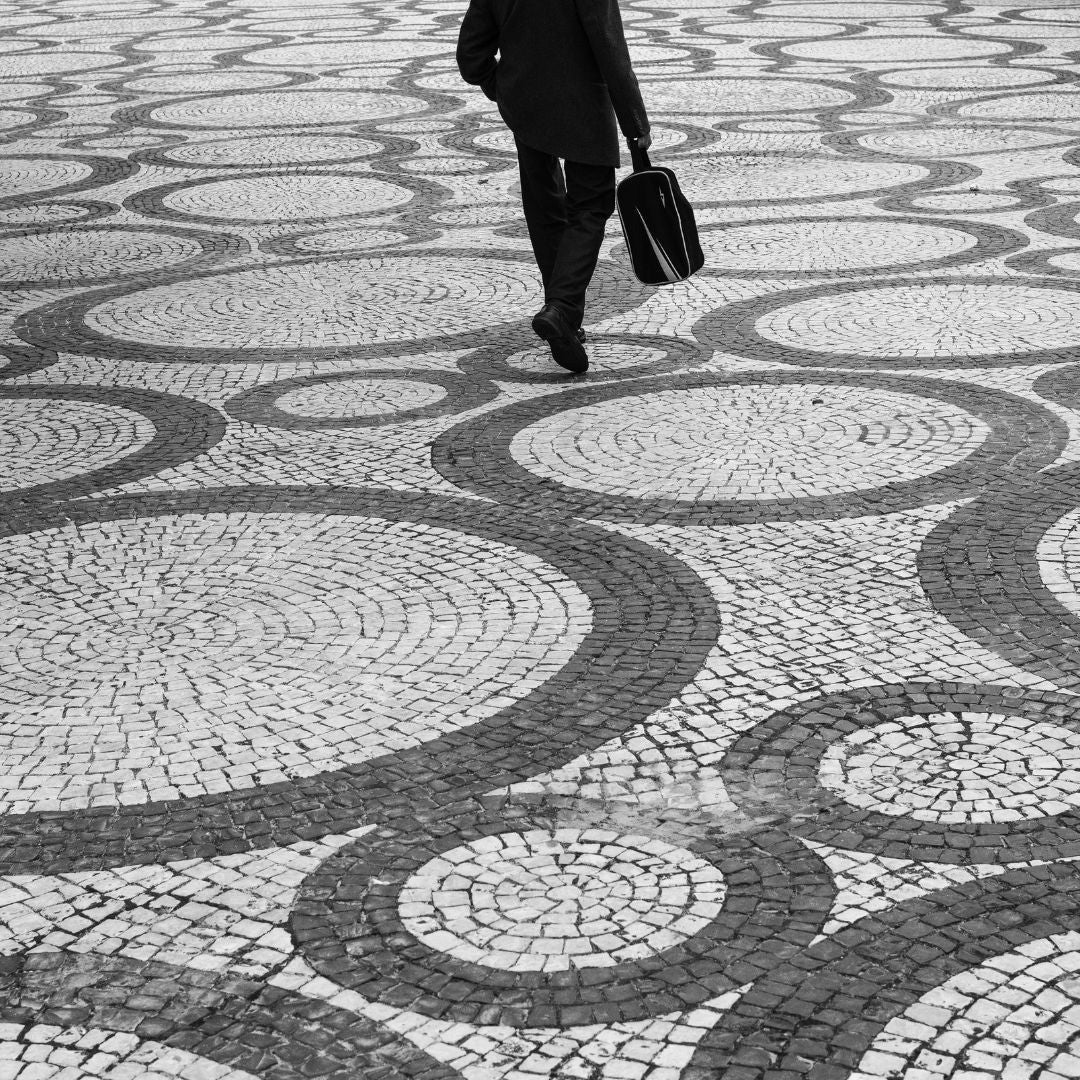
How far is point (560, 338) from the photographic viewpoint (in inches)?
213

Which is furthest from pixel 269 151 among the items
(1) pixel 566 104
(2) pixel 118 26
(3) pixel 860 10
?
(3) pixel 860 10

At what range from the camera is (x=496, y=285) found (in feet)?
22.5

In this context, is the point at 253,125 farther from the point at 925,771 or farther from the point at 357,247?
the point at 925,771

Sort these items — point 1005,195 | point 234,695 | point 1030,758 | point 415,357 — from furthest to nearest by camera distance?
1. point 1005,195
2. point 415,357
3. point 234,695
4. point 1030,758

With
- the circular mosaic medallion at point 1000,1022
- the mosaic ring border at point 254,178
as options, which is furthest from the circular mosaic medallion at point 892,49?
the circular mosaic medallion at point 1000,1022

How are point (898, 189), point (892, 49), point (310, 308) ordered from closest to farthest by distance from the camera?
point (310, 308) → point (898, 189) → point (892, 49)

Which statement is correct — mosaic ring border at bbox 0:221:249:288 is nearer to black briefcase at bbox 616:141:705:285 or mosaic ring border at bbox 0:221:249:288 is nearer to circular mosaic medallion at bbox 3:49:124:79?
black briefcase at bbox 616:141:705:285

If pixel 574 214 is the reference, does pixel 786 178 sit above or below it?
below

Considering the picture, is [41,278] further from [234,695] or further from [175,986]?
[175,986]

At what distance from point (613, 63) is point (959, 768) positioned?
10.2ft

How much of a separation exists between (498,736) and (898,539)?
1387mm

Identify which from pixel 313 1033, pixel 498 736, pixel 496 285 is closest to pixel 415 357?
pixel 496 285

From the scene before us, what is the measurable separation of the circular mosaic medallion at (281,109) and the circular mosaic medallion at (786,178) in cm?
329

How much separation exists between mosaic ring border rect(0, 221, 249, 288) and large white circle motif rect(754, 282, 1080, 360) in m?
2.85
